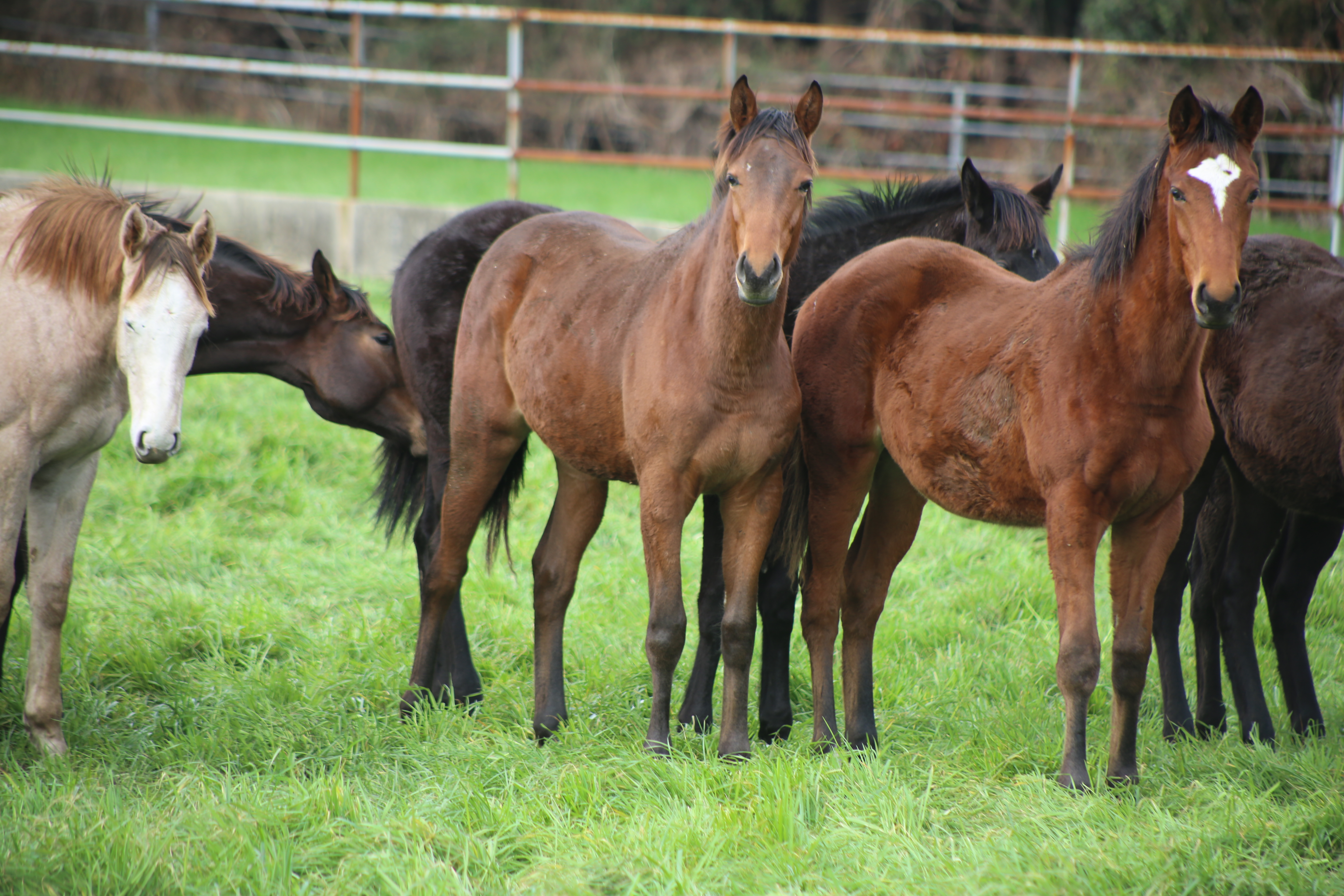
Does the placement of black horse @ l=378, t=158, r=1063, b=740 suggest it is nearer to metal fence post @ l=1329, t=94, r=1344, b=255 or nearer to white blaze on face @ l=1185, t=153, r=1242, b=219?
white blaze on face @ l=1185, t=153, r=1242, b=219

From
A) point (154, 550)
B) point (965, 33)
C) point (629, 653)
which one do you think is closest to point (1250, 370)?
point (629, 653)

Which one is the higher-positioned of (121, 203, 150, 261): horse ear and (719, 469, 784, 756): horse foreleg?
(121, 203, 150, 261): horse ear

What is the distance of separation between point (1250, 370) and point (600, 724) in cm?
269

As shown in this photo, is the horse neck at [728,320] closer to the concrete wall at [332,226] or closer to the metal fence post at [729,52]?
the metal fence post at [729,52]

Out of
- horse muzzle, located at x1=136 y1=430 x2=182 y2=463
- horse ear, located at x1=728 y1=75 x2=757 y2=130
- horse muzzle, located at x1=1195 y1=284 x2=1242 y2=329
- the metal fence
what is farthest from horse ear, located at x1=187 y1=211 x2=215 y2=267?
the metal fence

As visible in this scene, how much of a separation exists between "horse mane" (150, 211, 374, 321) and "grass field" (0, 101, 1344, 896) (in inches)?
52.7

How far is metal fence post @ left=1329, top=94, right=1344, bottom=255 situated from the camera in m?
9.42

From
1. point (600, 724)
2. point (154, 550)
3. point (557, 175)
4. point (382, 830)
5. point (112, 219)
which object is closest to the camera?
point (382, 830)

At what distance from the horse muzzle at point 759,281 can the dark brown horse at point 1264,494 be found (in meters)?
2.01

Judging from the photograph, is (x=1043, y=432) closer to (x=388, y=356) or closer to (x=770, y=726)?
(x=770, y=726)

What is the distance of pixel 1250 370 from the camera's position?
12.5ft

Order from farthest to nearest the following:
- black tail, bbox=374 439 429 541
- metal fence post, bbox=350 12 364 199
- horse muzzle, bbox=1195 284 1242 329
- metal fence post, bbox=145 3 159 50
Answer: metal fence post, bbox=145 3 159 50 → metal fence post, bbox=350 12 364 199 → black tail, bbox=374 439 429 541 → horse muzzle, bbox=1195 284 1242 329

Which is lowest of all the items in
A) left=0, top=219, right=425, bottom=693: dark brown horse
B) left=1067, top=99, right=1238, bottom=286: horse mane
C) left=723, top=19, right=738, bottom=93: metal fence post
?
left=0, top=219, right=425, bottom=693: dark brown horse

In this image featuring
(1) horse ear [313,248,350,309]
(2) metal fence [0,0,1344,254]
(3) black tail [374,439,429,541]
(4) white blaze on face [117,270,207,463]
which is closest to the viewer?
(4) white blaze on face [117,270,207,463]
